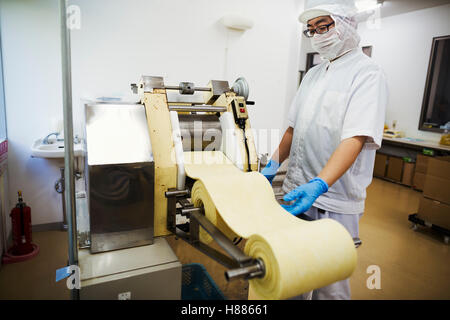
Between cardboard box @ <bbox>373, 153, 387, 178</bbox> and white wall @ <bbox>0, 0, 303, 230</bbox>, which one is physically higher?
white wall @ <bbox>0, 0, 303, 230</bbox>

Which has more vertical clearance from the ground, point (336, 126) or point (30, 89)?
point (30, 89)

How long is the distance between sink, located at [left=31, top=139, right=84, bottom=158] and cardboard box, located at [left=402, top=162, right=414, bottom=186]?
4895 millimetres

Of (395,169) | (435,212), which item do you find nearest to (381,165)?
(395,169)

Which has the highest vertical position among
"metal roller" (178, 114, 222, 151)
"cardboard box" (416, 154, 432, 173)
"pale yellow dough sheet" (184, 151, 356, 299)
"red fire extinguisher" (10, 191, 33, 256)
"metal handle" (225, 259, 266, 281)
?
"metal roller" (178, 114, 222, 151)

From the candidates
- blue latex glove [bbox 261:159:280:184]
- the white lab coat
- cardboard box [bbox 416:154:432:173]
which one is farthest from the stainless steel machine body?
cardboard box [bbox 416:154:432:173]

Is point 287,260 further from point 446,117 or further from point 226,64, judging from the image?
point 446,117

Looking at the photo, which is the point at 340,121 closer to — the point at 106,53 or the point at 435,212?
the point at 106,53

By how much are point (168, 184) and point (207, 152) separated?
0.34 metres

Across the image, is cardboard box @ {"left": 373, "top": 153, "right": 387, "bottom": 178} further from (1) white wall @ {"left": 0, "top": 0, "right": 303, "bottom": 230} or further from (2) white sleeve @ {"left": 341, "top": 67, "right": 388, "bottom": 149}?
(2) white sleeve @ {"left": 341, "top": 67, "right": 388, "bottom": 149}

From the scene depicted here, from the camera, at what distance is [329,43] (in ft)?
4.79

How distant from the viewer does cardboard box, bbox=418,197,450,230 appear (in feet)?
10.2

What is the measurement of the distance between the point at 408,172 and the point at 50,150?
5.17m

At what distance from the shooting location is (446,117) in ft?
16.0

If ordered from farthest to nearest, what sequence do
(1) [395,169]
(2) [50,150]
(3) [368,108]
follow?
1. (1) [395,169]
2. (2) [50,150]
3. (3) [368,108]
